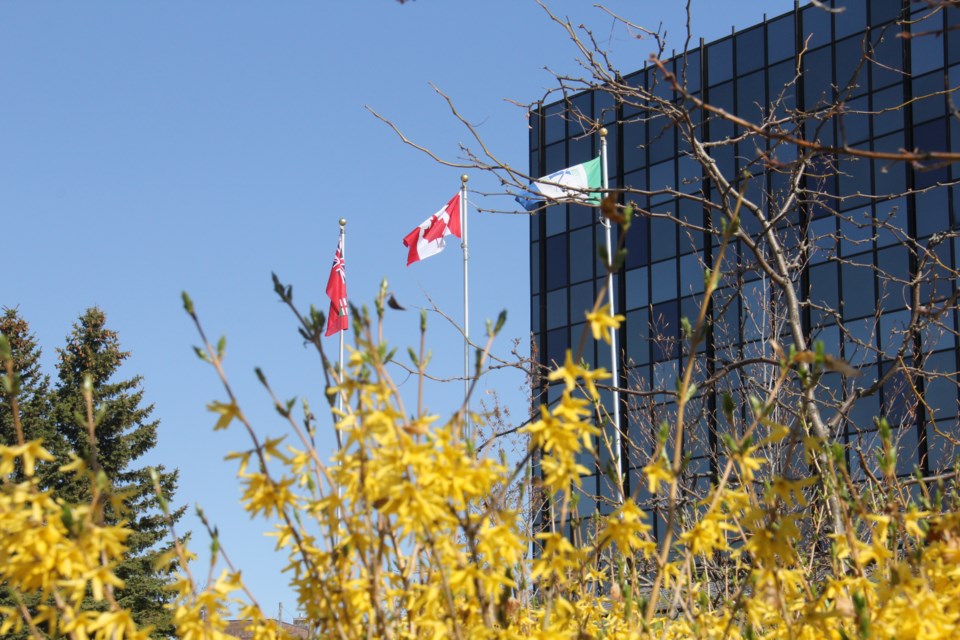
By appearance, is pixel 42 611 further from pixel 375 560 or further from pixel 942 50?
pixel 942 50

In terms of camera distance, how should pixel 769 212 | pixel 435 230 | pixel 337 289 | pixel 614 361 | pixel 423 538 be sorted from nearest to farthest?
pixel 423 538
pixel 614 361
pixel 435 230
pixel 337 289
pixel 769 212

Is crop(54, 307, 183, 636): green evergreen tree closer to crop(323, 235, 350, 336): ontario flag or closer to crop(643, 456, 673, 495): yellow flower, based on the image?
crop(323, 235, 350, 336): ontario flag

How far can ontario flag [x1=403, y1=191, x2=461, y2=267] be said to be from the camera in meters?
21.2

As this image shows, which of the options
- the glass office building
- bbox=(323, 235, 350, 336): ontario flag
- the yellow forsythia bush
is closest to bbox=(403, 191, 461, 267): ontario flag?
bbox=(323, 235, 350, 336): ontario flag

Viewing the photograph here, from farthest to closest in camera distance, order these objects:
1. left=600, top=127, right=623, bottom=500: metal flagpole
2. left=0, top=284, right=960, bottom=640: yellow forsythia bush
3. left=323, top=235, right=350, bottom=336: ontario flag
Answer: left=323, top=235, right=350, bottom=336: ontario flag < left=600, top=127, right=623, bottom=500: metal flagpole < left=0, top=284, right=960, bottom=640: yellow forsythia bush

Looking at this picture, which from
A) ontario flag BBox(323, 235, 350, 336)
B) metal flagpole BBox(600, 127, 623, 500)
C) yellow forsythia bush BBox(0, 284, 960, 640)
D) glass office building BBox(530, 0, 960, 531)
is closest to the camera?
yellow forsythia bush BBox(0, 284, 960, 640)

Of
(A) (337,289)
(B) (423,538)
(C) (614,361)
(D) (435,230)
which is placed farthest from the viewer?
(A) (337,289)

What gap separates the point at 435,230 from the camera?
21.2 meters

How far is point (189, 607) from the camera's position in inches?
118

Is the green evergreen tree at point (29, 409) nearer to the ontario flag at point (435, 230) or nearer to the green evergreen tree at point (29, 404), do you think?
the green evergreen tree at point (29, 404)

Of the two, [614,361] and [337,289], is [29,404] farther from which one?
[614,361]

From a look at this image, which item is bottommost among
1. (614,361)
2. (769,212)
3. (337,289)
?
(614,361)

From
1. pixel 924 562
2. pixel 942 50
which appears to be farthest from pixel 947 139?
pixel 924 562

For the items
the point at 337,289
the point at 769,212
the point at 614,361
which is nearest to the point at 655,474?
the point at 614,361
